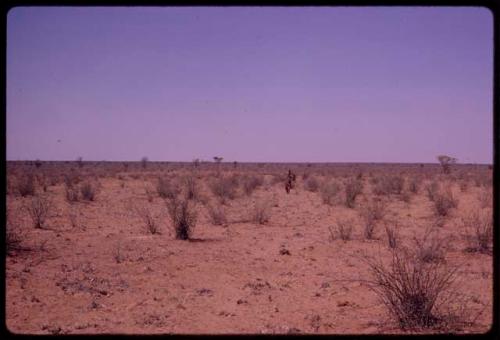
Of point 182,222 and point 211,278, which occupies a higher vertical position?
point 182,222

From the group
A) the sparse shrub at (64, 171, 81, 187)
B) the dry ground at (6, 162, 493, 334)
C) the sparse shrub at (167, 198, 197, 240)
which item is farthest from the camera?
the sparse shrub at (64, 171, 81, 187)

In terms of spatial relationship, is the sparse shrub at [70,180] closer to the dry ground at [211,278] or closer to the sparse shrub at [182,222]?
the dry ground at [211,278]

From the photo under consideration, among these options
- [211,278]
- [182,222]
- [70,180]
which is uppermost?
[70,180]

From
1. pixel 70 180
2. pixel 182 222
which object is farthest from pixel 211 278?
pixel 70 180

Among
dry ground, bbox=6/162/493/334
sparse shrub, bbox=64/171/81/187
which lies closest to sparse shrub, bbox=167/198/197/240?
dry ground, bbox=6/162/493/334

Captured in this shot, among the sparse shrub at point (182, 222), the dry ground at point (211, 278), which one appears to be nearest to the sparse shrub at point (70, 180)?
the dry ground at point (211, 278)

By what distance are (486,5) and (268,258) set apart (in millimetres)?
7096

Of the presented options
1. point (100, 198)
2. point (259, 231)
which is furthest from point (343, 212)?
point (100, 198)

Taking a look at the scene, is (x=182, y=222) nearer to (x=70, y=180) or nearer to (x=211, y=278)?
(x=211, y=278)

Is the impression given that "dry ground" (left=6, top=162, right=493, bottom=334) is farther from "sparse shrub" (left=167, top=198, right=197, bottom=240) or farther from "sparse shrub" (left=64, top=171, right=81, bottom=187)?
"sparse shrub" (left=64, top=171, right=81, bottom=187)

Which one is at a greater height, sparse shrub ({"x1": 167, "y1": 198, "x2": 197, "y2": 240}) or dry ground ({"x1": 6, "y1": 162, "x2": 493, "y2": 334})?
sparse shrub ({"x1": 167, "y1": 198, "x2": 197, "y2": 240})

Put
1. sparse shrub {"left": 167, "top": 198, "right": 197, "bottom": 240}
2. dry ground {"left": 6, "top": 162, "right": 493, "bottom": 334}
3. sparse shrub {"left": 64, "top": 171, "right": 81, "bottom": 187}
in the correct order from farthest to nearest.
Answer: sparse shrub {"left": 64, "top": 171, "right": 81, "bottom": 187} < sparse shrub {"left": 167, "top": 198, "right": 197, "bottom": 240} < dry ground {"left": 6, "top": 162, "right": 493, "bottom": 334}

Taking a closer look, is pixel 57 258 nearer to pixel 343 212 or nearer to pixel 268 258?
pixel 268 258

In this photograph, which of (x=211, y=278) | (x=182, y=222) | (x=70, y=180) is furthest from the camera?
(x=70, y=180)
